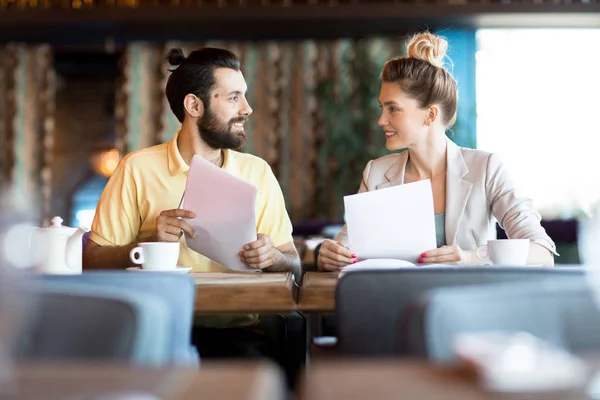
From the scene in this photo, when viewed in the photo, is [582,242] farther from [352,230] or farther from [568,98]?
[568,98]

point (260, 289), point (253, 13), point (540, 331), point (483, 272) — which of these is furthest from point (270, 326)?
point (253, 13)

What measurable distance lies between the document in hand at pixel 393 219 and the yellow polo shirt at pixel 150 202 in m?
0.56

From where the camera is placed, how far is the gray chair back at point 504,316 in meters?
0.83

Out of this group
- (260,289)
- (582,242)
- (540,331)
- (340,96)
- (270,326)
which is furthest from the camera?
(340,96)

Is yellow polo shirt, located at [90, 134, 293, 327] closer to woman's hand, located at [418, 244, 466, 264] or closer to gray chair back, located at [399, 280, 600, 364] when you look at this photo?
woman's hand, located at [418, 244, 466, 264]

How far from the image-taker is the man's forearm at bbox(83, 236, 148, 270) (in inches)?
88.2

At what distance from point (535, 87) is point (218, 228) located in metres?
6.08

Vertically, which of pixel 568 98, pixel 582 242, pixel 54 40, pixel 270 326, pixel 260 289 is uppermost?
pixel 54 40

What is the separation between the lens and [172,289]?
40.1 inches

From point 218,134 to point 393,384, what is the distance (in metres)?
2.08

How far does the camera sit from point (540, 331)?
922 millimetres

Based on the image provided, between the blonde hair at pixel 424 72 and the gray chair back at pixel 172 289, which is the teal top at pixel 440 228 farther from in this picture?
the gray chair back at pixel 172 289

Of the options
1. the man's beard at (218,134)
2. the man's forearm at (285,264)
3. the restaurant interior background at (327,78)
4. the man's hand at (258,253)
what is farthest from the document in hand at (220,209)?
the restaurant interior background at (327,78)

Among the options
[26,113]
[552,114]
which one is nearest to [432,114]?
[552,114]
